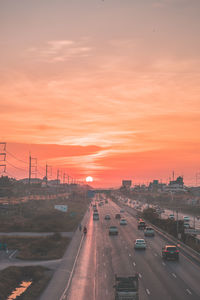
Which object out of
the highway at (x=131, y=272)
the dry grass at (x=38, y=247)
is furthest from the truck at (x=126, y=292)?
the dry grass at (x=38, y=247)

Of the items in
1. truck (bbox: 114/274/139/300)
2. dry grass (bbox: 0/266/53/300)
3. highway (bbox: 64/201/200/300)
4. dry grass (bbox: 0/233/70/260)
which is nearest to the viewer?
truck (bbox: 114/274/139/300)

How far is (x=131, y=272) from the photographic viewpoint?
3772cm

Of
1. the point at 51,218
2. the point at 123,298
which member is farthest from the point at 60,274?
the point at 51,218

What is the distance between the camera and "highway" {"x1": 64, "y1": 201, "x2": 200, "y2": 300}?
2966 centimetres

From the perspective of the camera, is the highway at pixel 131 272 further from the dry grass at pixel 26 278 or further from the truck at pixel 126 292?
the truck at pixel 126 292

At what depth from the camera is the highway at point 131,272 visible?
97.3ft

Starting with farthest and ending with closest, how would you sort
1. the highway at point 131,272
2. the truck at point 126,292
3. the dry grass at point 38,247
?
the dry grass at point 38,247 → the highway at point 131,272 → the truck at point 126,292

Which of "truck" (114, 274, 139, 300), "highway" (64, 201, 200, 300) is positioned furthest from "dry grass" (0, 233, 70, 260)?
"truck" (114, 274, 139, 300)

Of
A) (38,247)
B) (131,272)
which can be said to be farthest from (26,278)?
(38,247)

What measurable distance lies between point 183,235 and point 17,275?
2936 centimetres

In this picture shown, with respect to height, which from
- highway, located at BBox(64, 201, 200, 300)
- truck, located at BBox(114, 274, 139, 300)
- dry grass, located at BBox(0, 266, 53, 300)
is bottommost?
dry grass, located at BBox(0, 266, 53, 300)

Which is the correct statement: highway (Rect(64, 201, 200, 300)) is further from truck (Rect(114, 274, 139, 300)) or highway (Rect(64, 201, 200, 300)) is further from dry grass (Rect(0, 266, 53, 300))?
truck (Rect(114, 274, 139, 300))

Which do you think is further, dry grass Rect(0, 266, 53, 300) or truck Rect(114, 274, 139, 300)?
dry grass Rect(0, 266, 53, 300)

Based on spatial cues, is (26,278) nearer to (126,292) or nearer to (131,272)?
(131,272)
